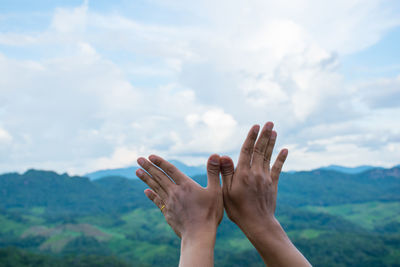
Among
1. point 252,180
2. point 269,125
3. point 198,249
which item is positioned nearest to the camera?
point 198,249

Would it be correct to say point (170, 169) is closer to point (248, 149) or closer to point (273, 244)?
point (248, 149)

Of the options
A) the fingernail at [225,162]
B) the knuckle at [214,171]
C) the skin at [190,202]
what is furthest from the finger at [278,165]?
the knuckle at [214,171]

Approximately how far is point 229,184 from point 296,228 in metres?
208

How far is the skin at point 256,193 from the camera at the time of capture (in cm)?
456

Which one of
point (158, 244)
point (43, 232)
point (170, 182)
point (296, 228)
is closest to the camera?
point (170, 182)

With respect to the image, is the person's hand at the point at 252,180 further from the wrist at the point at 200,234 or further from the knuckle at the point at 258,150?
the wrist at the point at 200,234

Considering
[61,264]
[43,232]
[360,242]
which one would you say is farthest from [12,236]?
[360,242]

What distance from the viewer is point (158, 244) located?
558 ft

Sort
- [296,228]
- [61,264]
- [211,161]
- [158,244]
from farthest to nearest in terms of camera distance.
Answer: [296,228] < [158,244] < [61,264] < [211,161]

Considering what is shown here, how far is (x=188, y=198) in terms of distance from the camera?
4.55m

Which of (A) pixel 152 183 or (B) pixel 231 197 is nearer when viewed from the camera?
(B) pixel 231 197

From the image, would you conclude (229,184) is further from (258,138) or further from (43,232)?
(43,232)

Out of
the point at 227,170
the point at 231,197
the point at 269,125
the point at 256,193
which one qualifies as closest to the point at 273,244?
the point at 256,193

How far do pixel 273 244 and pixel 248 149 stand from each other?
4.09ft
